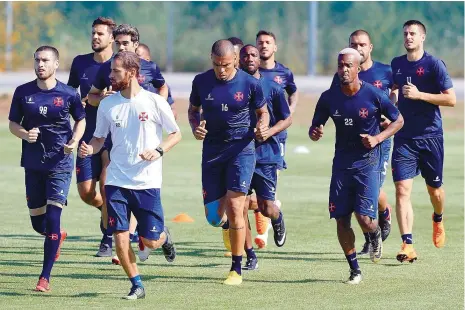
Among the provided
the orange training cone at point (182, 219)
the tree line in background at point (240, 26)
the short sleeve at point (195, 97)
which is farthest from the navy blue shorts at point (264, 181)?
the tree line in background at point (240, 26)

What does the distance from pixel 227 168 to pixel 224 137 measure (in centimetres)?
29

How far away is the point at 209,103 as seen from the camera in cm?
1119

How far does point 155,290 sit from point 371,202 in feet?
7.01

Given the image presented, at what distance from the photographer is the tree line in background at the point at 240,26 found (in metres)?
65.9

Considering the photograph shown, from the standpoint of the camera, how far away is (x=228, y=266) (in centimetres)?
1211

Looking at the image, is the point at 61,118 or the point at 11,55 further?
the point at 11,55

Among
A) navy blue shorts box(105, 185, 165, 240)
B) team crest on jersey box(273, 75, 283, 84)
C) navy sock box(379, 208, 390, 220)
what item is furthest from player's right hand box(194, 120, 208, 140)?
navy sock box(379, 208, 390, 220)

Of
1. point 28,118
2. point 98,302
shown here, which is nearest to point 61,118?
point 28,118

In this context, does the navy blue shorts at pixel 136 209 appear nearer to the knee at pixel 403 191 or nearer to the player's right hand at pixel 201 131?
the player's right hand at pixel 201 131

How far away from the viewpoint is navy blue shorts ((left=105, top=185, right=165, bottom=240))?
395 inches

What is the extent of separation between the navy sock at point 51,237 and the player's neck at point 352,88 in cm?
277

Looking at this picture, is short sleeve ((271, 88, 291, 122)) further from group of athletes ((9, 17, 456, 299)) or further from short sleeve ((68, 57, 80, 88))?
short sleeve ((68, 57, 80, 88))

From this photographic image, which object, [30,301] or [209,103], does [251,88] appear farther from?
[30,301]

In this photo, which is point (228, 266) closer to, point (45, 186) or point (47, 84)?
point (45, 186)
